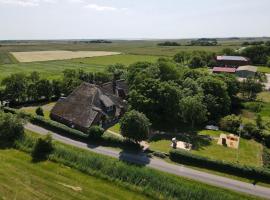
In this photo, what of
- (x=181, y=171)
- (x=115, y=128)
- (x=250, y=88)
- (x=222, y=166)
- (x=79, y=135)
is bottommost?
(x=181, y=171)

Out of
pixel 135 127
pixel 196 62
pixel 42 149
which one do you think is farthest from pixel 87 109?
pixel 196 62

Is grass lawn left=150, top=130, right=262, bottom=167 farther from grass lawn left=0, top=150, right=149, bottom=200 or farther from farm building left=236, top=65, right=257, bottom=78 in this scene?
farm building left=236, top=65, right=257, bottom=78

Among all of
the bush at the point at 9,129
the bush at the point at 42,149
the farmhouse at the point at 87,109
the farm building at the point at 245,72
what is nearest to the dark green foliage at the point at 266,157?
the farmhouse at the point at 87,109

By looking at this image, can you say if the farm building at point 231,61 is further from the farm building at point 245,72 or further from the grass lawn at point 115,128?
the grass lawn at point 115,128

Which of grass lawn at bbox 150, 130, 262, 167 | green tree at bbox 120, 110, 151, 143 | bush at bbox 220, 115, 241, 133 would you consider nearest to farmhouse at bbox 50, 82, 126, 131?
green tree at bbox 120, 110, 151, 143

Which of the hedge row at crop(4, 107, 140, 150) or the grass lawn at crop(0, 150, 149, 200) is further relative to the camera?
the hedge row at crop(4, 107, 140, 150)

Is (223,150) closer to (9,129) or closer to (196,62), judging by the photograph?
(9,129)
